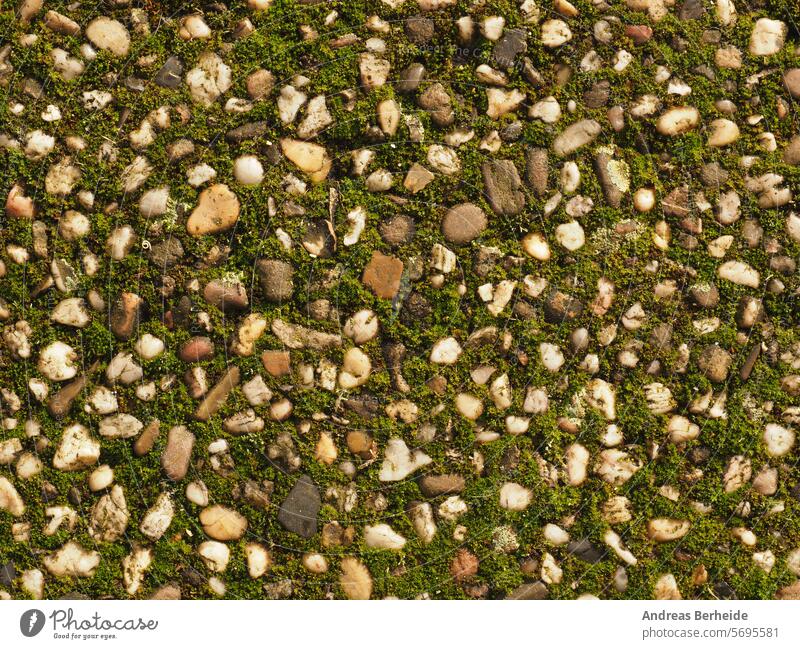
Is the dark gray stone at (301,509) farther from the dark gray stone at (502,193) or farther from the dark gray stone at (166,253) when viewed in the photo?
the dark gray stone at (502,193)

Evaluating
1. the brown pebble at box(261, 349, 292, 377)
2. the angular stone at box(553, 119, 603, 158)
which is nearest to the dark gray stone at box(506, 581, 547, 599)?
the brown pebble at box(261, 349, 292, 377)

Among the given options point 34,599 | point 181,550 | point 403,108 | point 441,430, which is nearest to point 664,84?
point 403,108

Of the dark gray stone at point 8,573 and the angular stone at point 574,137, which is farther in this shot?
the angular stone at point 574,137

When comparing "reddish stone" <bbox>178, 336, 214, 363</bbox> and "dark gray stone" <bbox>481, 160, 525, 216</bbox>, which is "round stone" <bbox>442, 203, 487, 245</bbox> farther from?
"reddish stone" <bbox>178, 336, 214, 363</bbox>

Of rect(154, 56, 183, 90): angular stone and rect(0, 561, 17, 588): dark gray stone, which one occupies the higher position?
rect(154, 56, 183, 90): angular stone

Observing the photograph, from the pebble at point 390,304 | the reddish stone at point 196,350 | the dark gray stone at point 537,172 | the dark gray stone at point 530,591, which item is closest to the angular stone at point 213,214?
the pebble at point 390,304

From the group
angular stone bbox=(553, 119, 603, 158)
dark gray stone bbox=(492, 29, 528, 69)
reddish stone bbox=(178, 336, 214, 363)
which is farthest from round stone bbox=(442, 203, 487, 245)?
reddish stone bbox=(178, 336, 214, 363)

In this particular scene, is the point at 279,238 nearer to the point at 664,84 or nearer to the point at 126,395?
the point at 126,395

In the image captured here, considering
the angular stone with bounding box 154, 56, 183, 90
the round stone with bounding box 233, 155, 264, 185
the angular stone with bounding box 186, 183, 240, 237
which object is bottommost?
the angular stone with bounding box 186, 183, 240, 237

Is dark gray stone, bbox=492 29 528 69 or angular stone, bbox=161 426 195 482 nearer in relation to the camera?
angular stone, bbox=161 426 195 482
